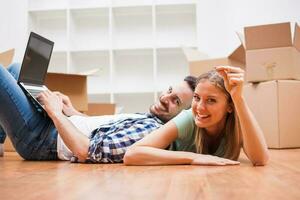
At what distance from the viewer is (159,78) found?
13.2ft

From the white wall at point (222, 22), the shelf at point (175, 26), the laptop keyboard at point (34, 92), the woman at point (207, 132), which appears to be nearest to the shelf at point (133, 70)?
the shelf at point (175, 26)

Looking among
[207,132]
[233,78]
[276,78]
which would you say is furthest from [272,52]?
[233,78]

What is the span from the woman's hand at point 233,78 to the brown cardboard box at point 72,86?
59.8 inches

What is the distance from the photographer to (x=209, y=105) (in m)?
1.46

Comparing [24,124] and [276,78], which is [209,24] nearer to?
[276,78]

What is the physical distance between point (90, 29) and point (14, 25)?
0.77 m

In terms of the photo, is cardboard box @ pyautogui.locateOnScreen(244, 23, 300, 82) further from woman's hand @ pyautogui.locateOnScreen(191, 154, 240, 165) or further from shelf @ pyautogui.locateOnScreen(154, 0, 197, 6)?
shelf @ pyautogui.locateOnScreen(154, 0, 197, 6)

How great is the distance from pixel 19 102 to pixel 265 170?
1.10 m

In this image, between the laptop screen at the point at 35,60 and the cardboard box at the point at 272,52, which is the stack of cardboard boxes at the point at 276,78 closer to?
the cardboard box at the point at 272,52

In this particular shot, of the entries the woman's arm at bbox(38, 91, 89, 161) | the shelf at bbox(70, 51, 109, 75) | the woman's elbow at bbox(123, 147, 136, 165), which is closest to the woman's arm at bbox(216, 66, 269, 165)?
the woman's elbow at bbox(123, 147, 136, 165)

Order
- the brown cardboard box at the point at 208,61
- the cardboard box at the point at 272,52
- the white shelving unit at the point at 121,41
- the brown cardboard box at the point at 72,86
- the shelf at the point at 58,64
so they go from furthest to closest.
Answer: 1. the shelf at the point at 58,64
2. the white shelving unit at the point at 121,41
3. the brown cardboard box at the point at 208,61
4. the brown cardboard box at the point at 72,86
5. the cardboard box at the point at 272,52

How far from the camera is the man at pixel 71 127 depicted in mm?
1623

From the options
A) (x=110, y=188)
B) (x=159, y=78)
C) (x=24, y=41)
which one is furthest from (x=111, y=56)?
(x=110, y=188)

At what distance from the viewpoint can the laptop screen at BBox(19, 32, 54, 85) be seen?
6.05ft
